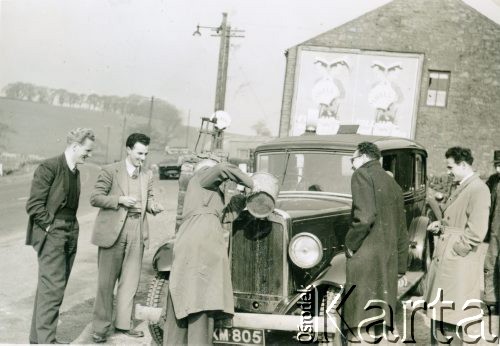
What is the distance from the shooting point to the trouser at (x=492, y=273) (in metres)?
4.69

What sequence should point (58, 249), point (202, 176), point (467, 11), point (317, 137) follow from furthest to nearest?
point (467, 11) → point (317, 137) → point (58, 249) → point (202, 176)

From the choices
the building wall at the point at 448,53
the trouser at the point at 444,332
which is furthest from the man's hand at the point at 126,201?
the building wall at the point at 448,53

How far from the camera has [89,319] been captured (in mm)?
4609

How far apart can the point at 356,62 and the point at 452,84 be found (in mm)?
3234

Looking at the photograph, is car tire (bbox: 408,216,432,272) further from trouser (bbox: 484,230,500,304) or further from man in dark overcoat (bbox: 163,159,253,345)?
man in dark overcoat (bbox: 163,159,253,345)

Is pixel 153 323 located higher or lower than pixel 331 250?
lower

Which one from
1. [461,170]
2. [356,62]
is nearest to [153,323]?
[461,170]

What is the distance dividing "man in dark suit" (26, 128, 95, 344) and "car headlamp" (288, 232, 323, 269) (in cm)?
174

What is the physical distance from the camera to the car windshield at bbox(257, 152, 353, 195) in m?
4.70

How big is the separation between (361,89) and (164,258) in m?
13.5

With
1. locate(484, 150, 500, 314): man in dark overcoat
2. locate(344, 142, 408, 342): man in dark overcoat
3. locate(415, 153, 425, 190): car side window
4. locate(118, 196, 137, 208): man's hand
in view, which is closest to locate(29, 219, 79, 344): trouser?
locate(118, 196, 137, 208): man's hand

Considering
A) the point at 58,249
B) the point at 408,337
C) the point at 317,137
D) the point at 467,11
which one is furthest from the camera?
the point at 467,11

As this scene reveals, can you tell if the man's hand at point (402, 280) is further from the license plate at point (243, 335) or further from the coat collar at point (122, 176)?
the coat collar at point (122, 176)

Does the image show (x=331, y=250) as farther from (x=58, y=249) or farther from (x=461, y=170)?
(x=58, y=249)
